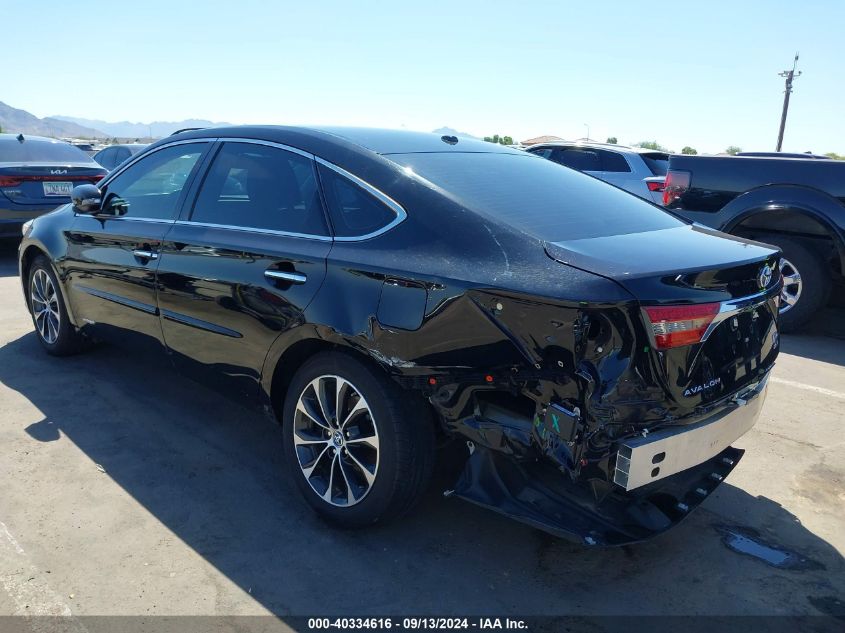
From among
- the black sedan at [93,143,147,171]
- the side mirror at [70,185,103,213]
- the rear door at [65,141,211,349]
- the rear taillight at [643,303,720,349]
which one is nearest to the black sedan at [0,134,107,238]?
the rear door at [65,141,211,349]

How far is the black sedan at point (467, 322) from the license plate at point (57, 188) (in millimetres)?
6043

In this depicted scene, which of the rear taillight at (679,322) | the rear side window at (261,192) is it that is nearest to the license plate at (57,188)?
the rear side window at (261,192)

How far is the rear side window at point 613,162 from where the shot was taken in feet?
37.4

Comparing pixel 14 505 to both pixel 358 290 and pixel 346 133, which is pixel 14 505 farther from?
pixel 346 133

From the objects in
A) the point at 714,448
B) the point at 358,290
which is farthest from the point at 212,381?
the point at 714,448

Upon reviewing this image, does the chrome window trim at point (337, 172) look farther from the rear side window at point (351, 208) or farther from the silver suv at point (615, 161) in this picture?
the silver suv at point (615, 161)

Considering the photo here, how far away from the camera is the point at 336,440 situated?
312cm

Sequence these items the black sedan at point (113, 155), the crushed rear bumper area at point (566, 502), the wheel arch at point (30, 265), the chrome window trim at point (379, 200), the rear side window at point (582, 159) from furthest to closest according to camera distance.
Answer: the black sedan at point (113, 155), the rear side window at point (582, 159), the wheel arch at point (30, 265), the chrome window trim at point (379, 200), the crushed rear bumper area at point (566, 502)

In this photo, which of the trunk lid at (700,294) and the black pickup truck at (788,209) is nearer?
the trunk lid at (700,294)

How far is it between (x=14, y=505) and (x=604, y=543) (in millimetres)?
2652

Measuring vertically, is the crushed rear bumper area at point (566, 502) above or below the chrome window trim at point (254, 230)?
below

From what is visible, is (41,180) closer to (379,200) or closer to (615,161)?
(379,200)

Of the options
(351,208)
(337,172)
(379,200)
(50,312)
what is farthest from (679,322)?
(50,312)

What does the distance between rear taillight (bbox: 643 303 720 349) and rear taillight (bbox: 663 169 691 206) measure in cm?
474
